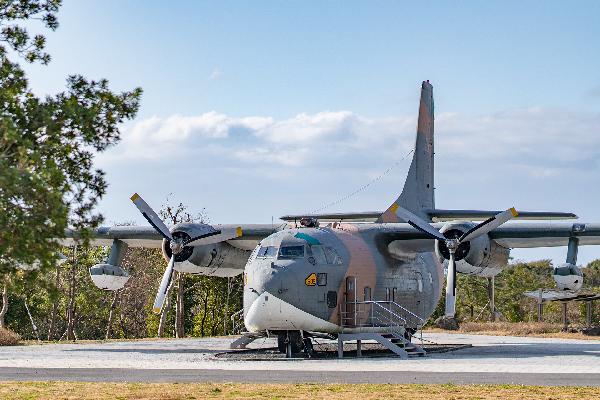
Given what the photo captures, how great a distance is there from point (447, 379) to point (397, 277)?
446 inches

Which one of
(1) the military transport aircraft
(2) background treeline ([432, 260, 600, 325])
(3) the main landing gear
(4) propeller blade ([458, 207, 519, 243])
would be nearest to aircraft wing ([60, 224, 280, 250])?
(1) the military transport aircraft

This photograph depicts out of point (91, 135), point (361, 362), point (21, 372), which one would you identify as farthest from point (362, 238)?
point (91, 135)

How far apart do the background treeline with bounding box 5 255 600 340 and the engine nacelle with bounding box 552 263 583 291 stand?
129ft

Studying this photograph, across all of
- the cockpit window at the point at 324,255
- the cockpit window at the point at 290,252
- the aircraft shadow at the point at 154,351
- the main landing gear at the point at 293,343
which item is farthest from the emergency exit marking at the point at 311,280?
the aircraft shadow at the point at 154,351

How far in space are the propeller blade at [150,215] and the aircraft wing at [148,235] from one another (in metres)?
2.19

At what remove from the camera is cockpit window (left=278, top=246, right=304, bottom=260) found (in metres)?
28.5

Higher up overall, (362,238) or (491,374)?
(362,238)

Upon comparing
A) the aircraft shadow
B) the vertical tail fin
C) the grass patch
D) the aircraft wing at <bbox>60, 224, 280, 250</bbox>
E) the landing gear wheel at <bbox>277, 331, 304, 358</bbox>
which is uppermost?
the vertical tail fin

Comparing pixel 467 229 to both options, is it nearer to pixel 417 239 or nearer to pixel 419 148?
pixel 417 239

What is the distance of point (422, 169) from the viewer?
38688 mm

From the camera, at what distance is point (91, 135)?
596 inches

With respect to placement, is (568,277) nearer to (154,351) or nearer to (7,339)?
(154,351)

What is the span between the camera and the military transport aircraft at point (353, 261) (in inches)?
1122

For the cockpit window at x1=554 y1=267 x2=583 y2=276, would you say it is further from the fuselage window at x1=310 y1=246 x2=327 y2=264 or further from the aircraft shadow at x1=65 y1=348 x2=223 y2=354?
the aircraft shadow at x1=65 y1=348 x2=223 y2=354
